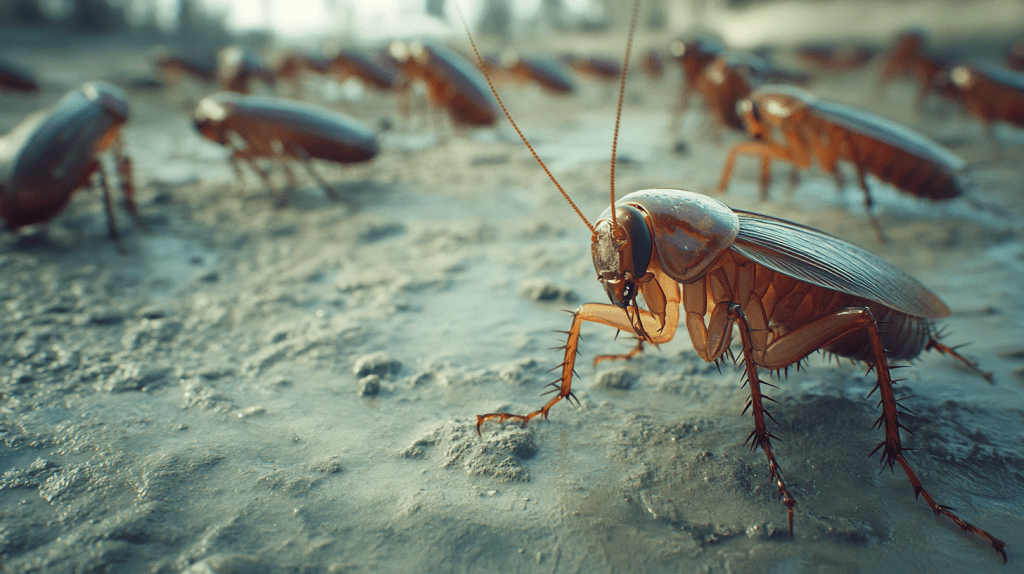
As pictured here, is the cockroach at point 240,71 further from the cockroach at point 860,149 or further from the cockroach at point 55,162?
the cockroach at point 860,149

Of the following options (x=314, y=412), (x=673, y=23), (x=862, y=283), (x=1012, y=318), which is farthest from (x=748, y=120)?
(x=673, y=23)

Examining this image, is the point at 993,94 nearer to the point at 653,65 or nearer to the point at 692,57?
the point at 692,57

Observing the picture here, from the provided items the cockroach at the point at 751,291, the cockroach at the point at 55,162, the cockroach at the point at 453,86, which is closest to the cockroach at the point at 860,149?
the cockroach at the point at 751,291

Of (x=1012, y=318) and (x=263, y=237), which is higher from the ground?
Answer: (x=1012, y=318)

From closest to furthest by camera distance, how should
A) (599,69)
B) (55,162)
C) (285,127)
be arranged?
(55,162)
(285,127)
(599,69)

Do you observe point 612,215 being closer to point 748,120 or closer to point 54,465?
point 54,465

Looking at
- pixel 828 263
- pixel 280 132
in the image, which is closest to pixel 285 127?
pixel 280 132

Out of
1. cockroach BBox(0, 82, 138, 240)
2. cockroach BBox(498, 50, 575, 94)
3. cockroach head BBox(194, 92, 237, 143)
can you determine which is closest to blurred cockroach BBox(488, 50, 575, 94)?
cockroach BBox(498, 50, 575, 94)
